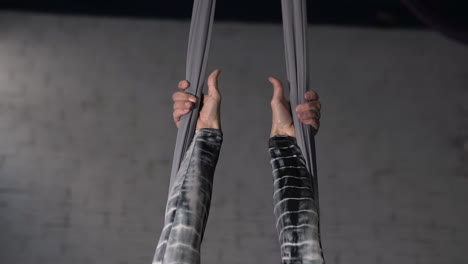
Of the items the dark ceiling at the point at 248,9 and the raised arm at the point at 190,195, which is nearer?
the raised arm at the point at 190,195

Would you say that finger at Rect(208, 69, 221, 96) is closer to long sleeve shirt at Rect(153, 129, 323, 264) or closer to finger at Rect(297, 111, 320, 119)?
long sleeve shirt at Rect(153, 129, 323, 264)

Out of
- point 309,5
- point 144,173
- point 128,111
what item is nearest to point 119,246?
point 144,173

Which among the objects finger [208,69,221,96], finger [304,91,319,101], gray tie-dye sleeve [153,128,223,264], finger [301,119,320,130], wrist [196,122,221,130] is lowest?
gray tie-dye sleeve [153,128,223,264]

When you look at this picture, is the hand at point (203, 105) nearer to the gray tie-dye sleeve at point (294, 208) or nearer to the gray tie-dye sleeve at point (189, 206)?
the gray tie-dye sleeve at point (189, 206)

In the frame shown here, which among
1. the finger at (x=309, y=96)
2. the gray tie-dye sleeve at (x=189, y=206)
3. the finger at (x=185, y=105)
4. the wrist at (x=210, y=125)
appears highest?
the finger at (x=309, y=96)

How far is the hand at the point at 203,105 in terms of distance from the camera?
228 centimetres

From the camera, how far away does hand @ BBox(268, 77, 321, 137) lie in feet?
7.45

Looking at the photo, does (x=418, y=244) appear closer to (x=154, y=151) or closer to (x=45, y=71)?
(x=154, y=151)

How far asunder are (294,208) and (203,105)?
62cm

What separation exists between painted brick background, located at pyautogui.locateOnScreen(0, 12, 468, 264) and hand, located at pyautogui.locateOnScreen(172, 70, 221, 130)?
5.46 feet

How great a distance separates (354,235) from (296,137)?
1.90 m

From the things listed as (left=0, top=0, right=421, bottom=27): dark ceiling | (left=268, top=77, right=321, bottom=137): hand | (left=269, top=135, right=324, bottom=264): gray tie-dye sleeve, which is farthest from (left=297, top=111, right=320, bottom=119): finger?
(left=0, top=0, right=421, bottom=27): dark ceiling

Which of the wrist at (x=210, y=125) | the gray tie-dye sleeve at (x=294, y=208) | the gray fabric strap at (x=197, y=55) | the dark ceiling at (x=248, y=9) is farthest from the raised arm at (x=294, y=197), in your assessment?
the dark ceiling at (x=248, y=9)

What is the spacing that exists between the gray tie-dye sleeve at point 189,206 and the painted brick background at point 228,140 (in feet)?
5.88
